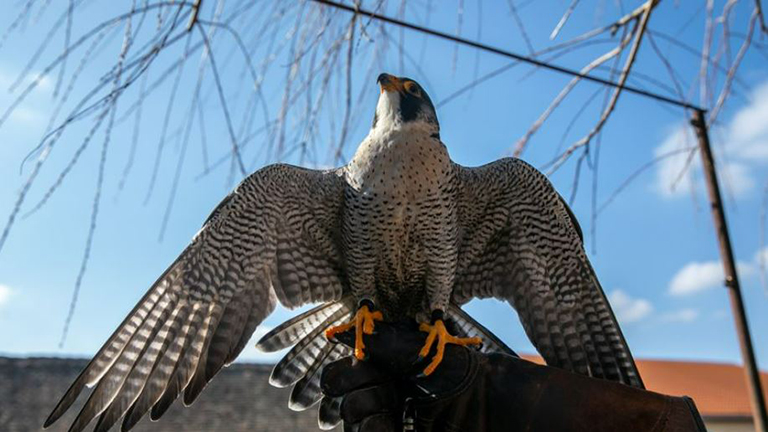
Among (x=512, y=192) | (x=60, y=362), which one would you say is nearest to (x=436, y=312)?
(x=512, y=192)

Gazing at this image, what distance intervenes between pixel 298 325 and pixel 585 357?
55.9 inches

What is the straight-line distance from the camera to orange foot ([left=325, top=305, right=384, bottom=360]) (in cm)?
281

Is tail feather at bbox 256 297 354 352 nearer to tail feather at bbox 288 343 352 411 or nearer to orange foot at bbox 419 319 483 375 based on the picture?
tail feather at bbox 288 343 352 411

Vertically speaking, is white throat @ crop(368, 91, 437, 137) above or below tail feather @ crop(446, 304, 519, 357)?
above

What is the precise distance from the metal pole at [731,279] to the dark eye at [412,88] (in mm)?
1502

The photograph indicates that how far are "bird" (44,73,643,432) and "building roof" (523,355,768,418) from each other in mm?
19113

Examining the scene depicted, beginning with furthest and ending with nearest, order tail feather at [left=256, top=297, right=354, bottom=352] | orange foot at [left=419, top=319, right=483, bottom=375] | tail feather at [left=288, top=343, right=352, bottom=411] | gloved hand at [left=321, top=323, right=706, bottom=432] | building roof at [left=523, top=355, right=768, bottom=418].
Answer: building roof at [left=523, top=355, right=768, bottom=418] < tail feather at [left=256, top=297, right=354, bottom=352] < tail feather at [left=288, top=343, right=352, bottom=411] < orange foot at [left=419, top=319, right=483, bottom=375] < gloved hand at [left=321, top=323, right=706, bottom=432]

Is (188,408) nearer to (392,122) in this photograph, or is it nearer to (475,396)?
(392,122)

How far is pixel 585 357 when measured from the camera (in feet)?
11.0

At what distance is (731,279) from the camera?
Result: 3.79 meters

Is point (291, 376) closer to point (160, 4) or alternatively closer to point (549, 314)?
point (549, 314)

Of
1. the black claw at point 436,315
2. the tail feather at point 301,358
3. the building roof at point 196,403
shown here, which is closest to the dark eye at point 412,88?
the black claw at point 436,315

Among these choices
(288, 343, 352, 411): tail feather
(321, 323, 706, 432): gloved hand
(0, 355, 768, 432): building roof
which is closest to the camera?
(321, 323, 706, 432): gloved hand

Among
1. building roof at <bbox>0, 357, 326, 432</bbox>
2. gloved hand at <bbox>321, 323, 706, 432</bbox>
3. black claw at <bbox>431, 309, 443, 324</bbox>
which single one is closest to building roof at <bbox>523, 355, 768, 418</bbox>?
building roof at <bbox>0, 357, 326, 432</bbox>
